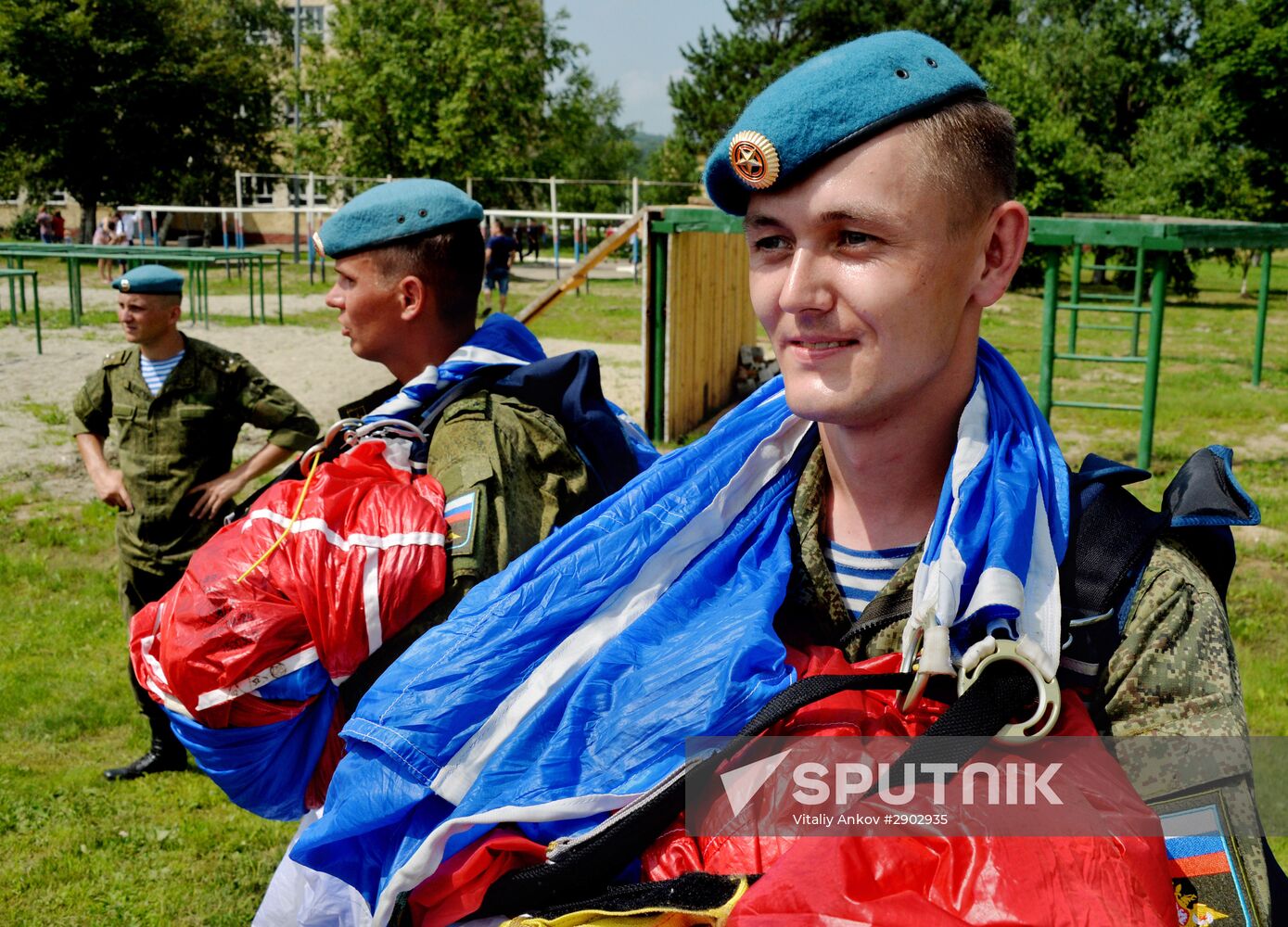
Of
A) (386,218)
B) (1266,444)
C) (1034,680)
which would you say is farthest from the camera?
(1266,444)

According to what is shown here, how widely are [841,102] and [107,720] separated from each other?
5382mm

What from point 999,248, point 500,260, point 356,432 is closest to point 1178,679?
point 999,248

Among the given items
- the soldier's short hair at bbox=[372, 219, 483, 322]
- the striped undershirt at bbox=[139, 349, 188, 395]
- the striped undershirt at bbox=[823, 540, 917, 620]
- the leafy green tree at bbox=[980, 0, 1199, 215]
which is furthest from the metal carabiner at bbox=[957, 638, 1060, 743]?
the leafy green tree at bbox=[980, 0, 1199, 215]

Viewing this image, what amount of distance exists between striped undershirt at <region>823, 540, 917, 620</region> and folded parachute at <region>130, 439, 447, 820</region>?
0.66 metres

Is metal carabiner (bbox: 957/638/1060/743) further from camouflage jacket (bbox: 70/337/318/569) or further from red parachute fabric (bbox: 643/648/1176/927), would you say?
camouflage jacket (bbox: 70/337/318/569)

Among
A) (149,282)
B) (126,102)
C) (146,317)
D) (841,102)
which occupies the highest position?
(126,102)

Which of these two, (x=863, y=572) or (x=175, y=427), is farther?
(x=175, y=427)

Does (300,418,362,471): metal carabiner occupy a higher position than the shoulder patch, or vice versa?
(300,418,362,471): metal carabiner

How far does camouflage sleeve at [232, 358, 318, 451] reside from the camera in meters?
5.13

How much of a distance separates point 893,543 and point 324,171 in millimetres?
34563

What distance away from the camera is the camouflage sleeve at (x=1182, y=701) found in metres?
1.24

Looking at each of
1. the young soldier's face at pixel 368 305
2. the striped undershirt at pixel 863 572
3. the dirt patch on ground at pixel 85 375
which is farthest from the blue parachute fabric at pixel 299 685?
the dirt patch on ground at pixel 85 375

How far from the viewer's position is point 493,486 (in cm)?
212

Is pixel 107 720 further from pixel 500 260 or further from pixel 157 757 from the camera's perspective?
pixel 500 260
